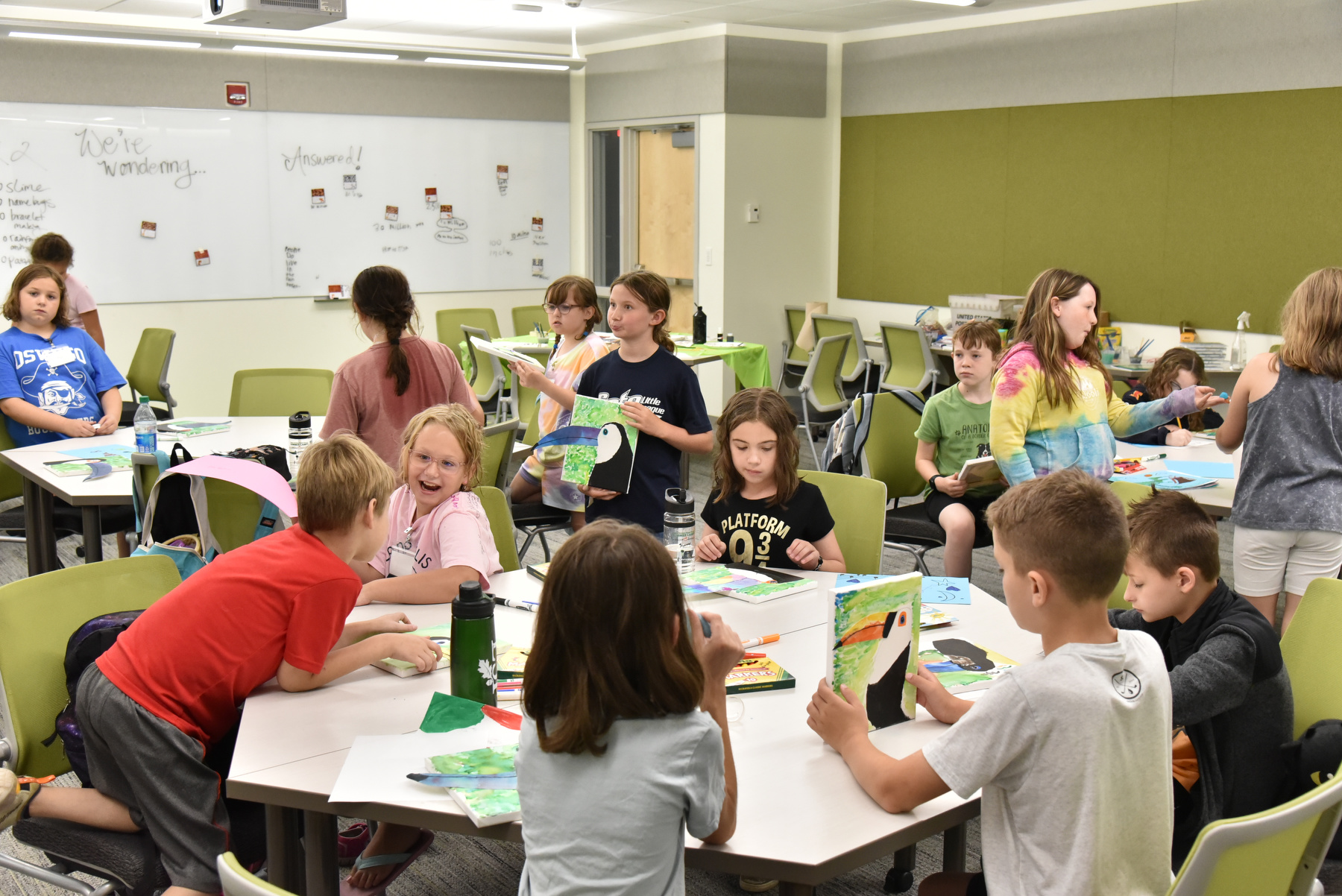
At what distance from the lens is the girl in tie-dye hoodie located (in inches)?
140

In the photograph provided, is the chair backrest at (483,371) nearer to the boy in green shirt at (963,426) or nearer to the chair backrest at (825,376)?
the chair backrest at (825,376)

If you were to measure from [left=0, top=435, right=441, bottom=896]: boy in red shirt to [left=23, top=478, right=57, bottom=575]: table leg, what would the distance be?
2338mm

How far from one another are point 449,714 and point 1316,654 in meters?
1.61

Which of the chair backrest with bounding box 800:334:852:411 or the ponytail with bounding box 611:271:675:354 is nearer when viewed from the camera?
the ponytail with bounding box 611:271:675:354

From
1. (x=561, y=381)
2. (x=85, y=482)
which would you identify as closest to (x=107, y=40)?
(x=85, y=482)

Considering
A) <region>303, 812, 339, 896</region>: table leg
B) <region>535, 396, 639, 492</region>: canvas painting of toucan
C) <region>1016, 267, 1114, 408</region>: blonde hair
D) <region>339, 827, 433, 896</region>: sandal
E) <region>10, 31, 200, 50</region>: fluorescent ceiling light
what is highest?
<region>10, 31, 200, 50</region>: fluorescent ceiling light

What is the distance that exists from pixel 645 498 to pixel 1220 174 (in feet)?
16.3

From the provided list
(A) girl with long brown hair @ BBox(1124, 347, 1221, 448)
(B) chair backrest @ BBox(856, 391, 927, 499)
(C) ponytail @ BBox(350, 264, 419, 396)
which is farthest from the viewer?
(A) girl with long brown hair @ BBox(1124, 347, 1221, 448)

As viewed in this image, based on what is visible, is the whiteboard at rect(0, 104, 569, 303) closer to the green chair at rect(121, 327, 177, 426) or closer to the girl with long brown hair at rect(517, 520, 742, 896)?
the green chair at rect(121, 327, 177, 426)

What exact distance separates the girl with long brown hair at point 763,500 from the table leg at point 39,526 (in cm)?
253

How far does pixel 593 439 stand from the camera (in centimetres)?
328

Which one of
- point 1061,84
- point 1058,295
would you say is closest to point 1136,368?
point 1061,84

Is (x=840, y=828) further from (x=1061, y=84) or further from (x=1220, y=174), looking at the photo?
(x=1061, y=84)

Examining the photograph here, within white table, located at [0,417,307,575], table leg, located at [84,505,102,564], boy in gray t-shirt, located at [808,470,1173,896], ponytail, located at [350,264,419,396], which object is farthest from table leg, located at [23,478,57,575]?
boy in gray t-shirt, located at [808,470,1173,896]
